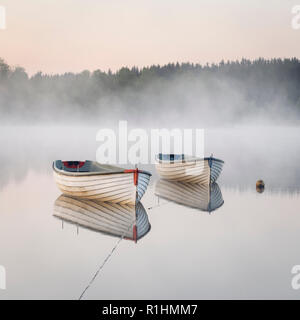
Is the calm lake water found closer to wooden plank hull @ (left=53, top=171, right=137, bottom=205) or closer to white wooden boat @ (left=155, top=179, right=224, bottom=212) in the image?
white wooden boat @ (left=155, top=179, right=224, bottom=212)

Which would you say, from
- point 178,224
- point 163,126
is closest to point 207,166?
point 178,224

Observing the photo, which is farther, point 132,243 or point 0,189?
point 0,189

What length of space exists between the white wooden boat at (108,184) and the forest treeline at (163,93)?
4294 inches

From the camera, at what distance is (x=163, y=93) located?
12719 centimetres

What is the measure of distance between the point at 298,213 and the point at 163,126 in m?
109

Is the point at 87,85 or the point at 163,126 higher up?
the point at 87,85

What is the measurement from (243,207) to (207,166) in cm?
403

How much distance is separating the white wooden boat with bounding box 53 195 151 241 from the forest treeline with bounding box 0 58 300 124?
109716 mm

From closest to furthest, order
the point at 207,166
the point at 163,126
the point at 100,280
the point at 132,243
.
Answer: the point at 100,280 → the point at 132,243 → the point at 207,166 → the point at 163,126

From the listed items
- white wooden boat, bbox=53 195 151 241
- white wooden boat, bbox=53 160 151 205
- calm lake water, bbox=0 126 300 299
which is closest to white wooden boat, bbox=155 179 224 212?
calm lake water, bbox=0 126 300 299

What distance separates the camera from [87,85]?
128625 millimetres
